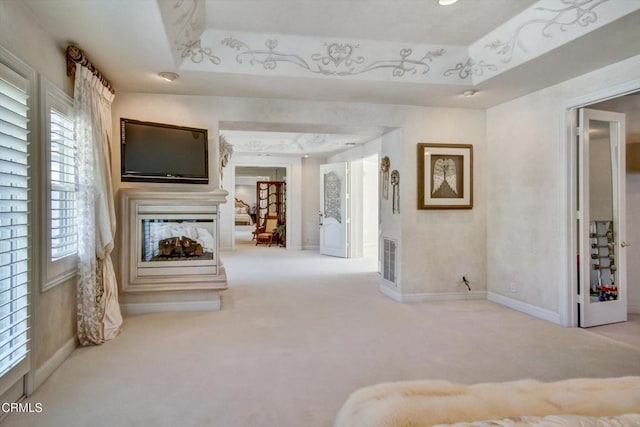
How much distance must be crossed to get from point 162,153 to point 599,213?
458 cm

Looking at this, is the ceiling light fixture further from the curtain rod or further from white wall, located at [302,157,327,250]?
white wall, located at [302,157,327,250]

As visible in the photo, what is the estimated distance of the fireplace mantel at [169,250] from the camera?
384cm

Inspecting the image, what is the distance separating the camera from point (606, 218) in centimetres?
379

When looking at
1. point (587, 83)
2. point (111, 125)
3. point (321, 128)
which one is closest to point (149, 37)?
point (111, 125)

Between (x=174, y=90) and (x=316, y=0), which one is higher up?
(x=316, y=0)

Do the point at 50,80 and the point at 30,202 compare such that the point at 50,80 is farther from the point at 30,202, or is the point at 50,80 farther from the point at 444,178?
the point at 444,178

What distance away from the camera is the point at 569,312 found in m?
3.64

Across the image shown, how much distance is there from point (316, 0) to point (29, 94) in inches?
81.4

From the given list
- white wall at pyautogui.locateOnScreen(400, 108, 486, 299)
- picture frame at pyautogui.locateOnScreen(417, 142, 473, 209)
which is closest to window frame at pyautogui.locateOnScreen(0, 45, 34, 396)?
white wall at pyautogui.locateOnScreen(400, 108, 486, 299)

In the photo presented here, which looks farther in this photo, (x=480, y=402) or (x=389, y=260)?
(x=389, y=260)

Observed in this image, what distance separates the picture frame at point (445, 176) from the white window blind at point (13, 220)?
382cm

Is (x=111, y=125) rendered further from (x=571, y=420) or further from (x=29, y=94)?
(x=571, y=420)

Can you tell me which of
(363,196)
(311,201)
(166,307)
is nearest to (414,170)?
(166,307)

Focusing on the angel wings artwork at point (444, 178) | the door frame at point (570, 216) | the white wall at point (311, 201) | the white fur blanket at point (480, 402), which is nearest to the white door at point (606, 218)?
the door frame at point (570, 216)
